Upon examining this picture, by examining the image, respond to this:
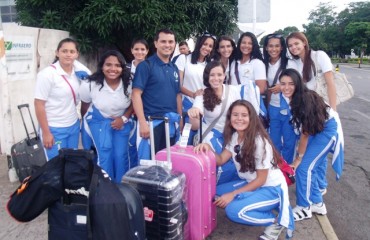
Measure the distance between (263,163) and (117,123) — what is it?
154 centimetres

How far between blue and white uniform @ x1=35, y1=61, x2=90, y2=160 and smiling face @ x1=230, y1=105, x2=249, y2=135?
1678mm

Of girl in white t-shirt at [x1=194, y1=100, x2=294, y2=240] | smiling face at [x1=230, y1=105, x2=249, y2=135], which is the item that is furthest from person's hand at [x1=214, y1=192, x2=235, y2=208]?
smiling face at [x1=230, y1=105, x2=249, y2=135]

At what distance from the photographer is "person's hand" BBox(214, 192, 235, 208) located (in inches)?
124

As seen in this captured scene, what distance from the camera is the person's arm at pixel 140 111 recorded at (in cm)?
356

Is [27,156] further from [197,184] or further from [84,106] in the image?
[197,184]

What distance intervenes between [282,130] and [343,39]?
80453 millimetres

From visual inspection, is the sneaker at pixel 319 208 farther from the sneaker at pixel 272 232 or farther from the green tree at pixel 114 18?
the green tree at pixel 114 18

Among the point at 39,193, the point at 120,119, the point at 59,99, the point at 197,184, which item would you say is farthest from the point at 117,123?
the point at 39,193

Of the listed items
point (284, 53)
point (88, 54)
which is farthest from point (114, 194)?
point (88, 54)

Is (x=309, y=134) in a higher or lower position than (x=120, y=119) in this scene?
lower

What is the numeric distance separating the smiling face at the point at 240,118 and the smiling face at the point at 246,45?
1.47 m

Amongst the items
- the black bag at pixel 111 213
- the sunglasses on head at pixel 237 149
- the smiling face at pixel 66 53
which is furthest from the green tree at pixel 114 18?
the black bag at pixel 111 213

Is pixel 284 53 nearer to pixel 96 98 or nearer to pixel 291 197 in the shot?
pixel 291 197

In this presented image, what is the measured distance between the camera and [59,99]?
363 centimetres
